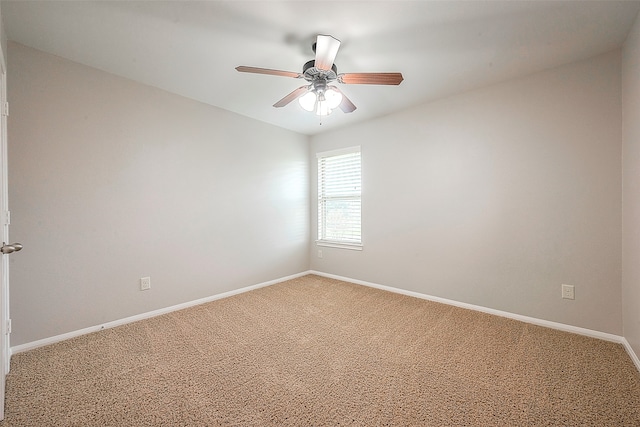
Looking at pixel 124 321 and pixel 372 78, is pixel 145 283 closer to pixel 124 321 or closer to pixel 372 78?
pixel 124 321

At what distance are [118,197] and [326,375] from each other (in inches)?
96.0

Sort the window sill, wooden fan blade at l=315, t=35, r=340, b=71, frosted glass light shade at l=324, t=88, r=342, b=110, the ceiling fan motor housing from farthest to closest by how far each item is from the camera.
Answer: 1. the window sill
2. frosted glass light shade at l=324, t=88, r=342, b=110
3. the ceiling fan motor housing
4. wooden fan blade at l=315, t=35, r=340, b=71

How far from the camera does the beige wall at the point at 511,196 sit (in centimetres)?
217

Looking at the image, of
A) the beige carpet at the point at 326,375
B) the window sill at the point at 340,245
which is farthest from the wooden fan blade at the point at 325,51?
the window sill at the point at 340,245

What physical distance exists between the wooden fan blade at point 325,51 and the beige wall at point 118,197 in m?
1.90

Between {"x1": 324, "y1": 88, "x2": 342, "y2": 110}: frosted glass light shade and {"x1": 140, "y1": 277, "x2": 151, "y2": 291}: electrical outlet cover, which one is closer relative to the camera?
{"x1": 324, "y1": 88, "x2": 342, "y2": 110}: frosted glass light shade

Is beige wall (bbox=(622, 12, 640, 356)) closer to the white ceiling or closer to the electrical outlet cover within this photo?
the white ceiling

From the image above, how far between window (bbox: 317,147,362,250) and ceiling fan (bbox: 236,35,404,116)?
5.21 ft

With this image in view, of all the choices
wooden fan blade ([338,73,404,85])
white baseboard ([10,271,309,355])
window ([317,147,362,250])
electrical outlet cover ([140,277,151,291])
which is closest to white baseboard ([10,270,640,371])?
white baseboard ([10,271,309,355])

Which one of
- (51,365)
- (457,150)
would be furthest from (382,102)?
(51,365)

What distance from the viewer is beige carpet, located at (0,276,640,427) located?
4.59 feet

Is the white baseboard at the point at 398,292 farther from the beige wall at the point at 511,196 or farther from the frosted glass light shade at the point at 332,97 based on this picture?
the frosted glass light shade at the point at 332,97

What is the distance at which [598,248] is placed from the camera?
2.19 meters

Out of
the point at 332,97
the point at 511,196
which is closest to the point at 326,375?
the point at 332,97
